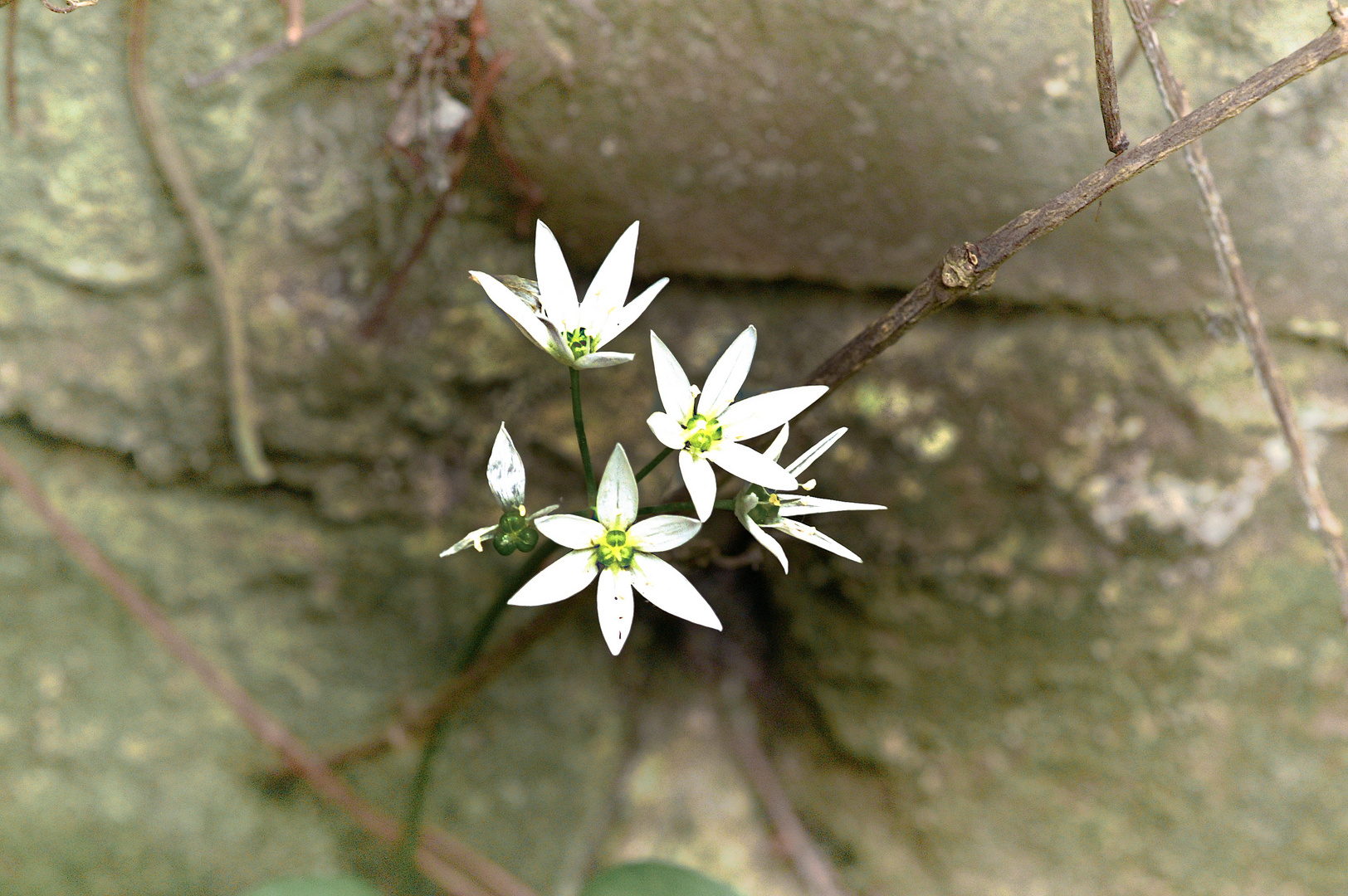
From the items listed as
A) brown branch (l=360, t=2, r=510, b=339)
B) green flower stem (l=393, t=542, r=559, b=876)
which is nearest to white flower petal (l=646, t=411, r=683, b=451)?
green flower stem (l=393, t=542, r=559, b=876)

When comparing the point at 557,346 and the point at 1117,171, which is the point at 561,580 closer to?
the point at 557,346

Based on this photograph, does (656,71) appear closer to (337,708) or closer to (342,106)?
(342,106)

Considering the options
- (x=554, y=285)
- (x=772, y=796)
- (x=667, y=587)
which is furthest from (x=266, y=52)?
(x=772, y=796)

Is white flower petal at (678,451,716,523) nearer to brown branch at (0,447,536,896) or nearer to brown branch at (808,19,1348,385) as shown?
brown branch at (808,19,1348,385)

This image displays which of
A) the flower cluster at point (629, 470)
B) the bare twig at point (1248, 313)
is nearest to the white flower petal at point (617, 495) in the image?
the flower cluster at point (629, 470)

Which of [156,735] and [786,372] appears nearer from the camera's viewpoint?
[786,372]

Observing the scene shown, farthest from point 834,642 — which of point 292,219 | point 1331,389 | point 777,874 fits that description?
point 292,219

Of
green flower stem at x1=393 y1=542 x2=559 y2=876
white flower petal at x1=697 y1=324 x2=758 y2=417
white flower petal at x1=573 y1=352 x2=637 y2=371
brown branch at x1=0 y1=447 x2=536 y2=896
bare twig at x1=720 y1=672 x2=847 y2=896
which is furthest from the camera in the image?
bare twig at x1=720 y1=672 x2=847 y2=896
